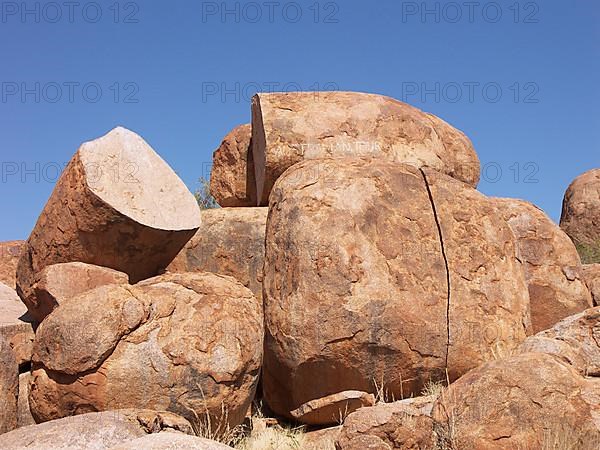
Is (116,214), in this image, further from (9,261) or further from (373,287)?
(9,261)

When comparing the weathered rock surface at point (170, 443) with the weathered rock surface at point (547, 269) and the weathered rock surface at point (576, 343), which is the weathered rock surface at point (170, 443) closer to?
the weathered rock surface at point (576, 343)

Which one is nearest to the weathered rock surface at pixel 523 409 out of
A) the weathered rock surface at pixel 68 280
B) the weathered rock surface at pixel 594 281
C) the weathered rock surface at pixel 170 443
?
the weathered rock surface at pixel 170 443

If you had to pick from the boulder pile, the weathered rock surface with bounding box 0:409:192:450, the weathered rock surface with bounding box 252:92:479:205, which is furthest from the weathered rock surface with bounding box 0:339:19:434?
the weathered rock surface with bounding box 252:92:479:205

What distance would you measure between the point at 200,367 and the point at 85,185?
2.31 m

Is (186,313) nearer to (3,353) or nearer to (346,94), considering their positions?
(3,353)

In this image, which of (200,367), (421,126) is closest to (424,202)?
(421,126)

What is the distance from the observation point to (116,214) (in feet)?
24.1

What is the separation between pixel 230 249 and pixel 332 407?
2395 mm

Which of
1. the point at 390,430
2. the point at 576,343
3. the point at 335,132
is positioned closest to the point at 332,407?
the point at 390,430

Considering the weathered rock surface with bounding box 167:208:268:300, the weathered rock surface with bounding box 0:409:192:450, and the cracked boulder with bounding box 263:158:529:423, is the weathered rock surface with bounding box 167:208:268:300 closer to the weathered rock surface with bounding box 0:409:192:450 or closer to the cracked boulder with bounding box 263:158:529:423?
the cracked boulder with bounding box 263:158:529:423

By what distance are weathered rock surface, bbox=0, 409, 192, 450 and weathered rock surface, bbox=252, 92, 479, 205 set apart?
13.0ft

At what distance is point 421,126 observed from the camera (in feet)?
30.9

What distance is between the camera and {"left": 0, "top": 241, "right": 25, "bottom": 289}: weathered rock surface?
38.2 ft

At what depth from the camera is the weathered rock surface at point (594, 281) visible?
9.88 meters
